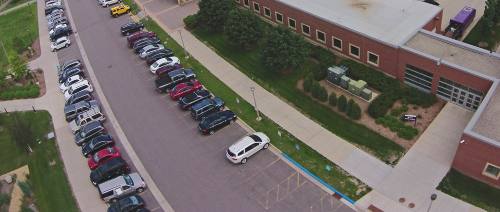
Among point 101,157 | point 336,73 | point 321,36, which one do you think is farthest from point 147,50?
point 336,73

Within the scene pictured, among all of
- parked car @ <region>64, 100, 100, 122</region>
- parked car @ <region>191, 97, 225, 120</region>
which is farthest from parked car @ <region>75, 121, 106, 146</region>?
parked car @ <region>191, 97, 225, 120</region>

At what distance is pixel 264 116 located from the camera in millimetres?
39500

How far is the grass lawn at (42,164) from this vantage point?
34.0m

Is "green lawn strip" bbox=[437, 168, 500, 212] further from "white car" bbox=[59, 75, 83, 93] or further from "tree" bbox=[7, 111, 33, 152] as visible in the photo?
"white car" bbox=[59, 75, 83, 93]

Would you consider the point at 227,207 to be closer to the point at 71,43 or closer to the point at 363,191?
the point at 363,191

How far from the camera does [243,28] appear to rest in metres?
46.6

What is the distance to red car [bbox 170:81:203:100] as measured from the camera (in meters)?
42.8

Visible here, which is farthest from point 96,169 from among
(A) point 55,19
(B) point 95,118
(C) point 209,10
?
(A) point 55,19

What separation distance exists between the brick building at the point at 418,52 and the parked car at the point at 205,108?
15.0 meters

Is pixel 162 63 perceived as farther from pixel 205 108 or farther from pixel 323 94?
pixel 323 94

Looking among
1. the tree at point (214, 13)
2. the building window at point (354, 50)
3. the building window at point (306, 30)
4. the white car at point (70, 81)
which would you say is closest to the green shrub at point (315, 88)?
the building window at point (354, 50)

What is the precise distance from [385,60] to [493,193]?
621 inches

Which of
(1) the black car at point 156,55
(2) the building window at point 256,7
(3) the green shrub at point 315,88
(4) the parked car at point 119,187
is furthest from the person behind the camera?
(2) the building window at point 256,7

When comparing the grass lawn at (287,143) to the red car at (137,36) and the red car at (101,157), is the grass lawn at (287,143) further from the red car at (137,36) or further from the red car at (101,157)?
the red car at (101,157)
